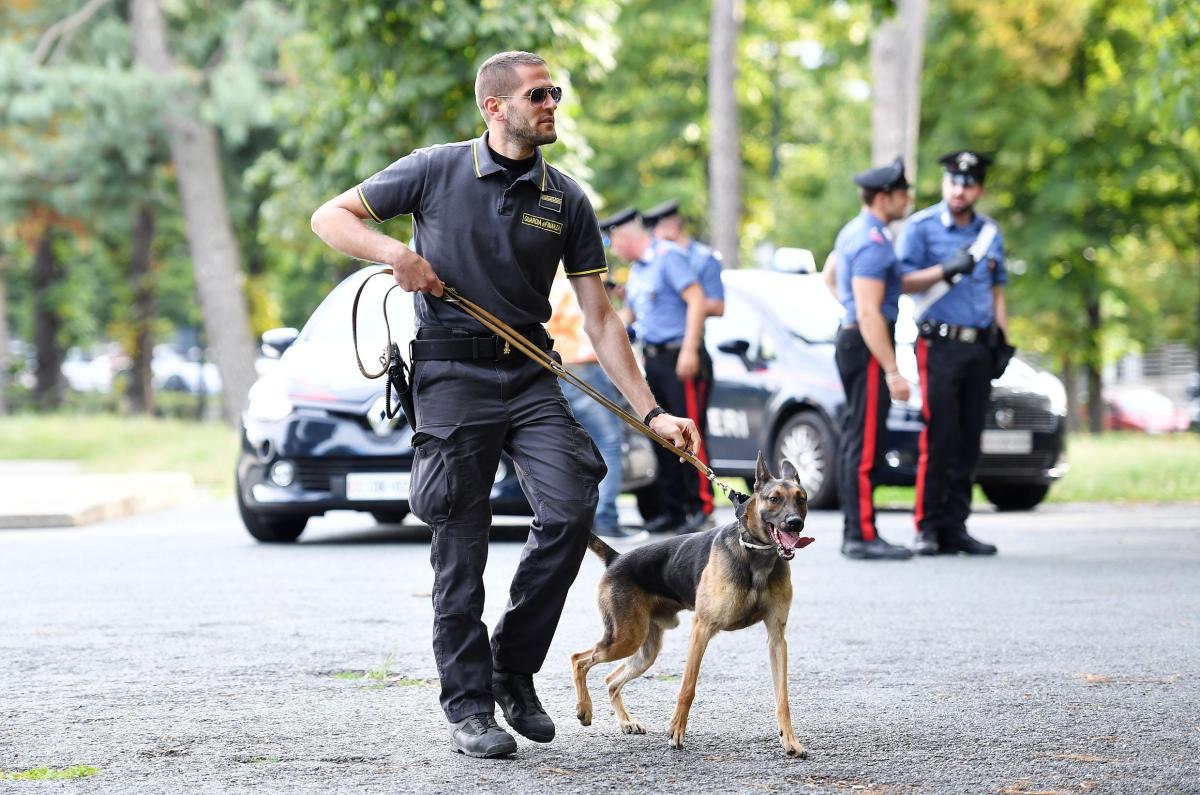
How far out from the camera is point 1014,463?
13.5 m

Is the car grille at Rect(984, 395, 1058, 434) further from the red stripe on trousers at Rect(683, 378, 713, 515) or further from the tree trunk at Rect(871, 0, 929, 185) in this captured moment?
the tree trunk at Rect(871, 0, 929, 185)

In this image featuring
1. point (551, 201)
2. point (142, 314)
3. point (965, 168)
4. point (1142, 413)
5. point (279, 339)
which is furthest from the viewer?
point (1142, 413)

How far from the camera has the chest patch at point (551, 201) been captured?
516 cm

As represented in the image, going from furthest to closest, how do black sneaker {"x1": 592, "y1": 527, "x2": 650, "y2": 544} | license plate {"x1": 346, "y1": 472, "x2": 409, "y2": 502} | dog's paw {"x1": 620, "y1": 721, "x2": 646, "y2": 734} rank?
black sneaker {"x1": 592, "y1": 527, "x2": 650, "y2": 544}, license plate {"x1": 346, "y1": 472, "x2": 409, "y2": 502}, dog's paw {"x1": 620, "y1": 721, "x2": 646, "y2": 734}

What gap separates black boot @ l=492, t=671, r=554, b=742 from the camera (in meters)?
5.06

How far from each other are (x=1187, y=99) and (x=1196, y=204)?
20.6 metres

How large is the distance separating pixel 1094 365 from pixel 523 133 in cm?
3135

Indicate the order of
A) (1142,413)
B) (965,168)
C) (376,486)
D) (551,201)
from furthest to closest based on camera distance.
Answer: (1142,413) → (376,486) → (965,168) → (551,201)

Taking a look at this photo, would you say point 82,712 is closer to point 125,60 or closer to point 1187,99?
point 1187,99

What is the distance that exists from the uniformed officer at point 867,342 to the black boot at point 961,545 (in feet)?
1.37

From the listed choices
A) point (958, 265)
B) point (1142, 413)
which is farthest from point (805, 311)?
point (1142, 413)

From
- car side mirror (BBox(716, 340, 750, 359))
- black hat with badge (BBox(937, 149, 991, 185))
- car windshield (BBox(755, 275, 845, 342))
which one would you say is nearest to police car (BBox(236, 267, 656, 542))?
black hat with badge (BBox(937, 149, 991, 185))

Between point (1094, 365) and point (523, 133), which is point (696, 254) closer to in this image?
point (523, 133)

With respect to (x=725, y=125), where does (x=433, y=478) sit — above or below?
below
